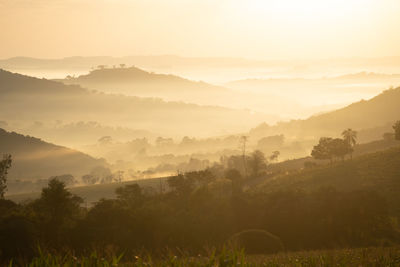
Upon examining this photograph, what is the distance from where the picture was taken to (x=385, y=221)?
51625 mm

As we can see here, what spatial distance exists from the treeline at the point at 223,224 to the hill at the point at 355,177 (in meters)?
20.9

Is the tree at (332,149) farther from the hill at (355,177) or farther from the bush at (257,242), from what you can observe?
the bush at (257,242)

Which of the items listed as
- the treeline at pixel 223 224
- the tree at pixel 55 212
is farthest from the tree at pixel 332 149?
the tree at pixel 55 212

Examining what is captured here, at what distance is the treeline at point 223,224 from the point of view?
156ft

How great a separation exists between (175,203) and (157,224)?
1726 cm

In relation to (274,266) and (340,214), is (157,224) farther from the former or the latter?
(274,266)

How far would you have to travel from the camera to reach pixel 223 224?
5584cm

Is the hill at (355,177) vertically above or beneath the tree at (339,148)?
beneath

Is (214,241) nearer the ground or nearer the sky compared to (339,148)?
nearer the ground

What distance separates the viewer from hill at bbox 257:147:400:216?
82213 millimetres

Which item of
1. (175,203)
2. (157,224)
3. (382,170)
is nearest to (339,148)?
(382,170)

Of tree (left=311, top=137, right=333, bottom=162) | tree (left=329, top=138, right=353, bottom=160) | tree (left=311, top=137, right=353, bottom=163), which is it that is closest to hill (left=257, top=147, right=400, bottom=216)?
tree (left=329, top=138, right=353, bottom=160)

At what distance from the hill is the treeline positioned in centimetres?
2089

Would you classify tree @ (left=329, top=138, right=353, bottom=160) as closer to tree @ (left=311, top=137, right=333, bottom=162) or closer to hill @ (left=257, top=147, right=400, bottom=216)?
tree @ (left=311, top=137, right=333, bottom=162)
